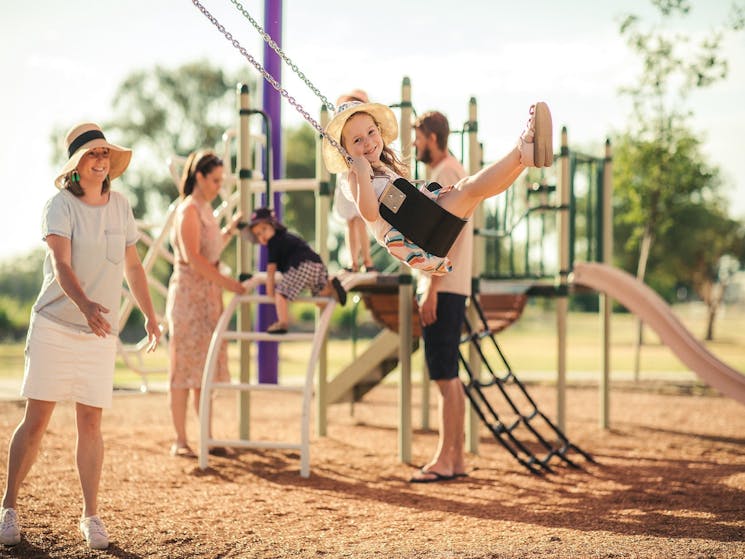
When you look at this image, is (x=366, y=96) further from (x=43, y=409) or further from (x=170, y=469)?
(x=43, y=409)

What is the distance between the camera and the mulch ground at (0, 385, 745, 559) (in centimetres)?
442

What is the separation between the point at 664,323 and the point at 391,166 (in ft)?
14.0

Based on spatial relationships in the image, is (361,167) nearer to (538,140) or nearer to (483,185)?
(483,185)

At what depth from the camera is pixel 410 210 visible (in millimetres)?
4363

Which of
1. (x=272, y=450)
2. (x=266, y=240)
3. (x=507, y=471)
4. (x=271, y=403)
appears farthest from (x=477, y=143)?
(x=271, y=403)

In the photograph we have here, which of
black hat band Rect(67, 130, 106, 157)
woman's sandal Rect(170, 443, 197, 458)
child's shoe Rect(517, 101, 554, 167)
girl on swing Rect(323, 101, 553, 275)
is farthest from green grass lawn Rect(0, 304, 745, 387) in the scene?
child's shoe Rect(517, 101, 554, 167)

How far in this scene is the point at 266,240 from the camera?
6.81 m

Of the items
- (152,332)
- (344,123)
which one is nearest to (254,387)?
(152,332)

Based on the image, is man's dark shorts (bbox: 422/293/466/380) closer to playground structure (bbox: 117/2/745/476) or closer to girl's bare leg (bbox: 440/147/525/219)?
playground structure (bbox: 117/2/745/476)

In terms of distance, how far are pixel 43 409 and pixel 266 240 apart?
2.73 metres

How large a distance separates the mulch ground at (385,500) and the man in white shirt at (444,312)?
23 centimetres

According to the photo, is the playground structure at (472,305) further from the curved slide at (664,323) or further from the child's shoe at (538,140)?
the child's shoe at (538,140)

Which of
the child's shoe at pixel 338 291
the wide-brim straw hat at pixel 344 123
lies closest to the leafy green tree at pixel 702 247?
the child's shoe at pixel 338 291

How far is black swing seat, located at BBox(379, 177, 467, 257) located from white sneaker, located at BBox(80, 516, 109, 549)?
2066 millimetres
